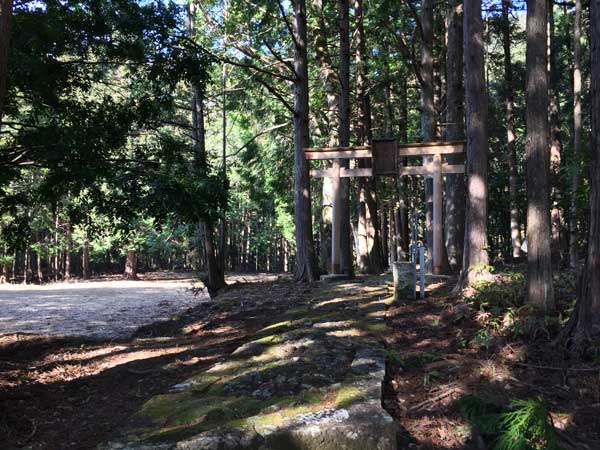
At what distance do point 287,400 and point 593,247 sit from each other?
3.59 meters

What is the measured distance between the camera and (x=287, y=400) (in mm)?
3982

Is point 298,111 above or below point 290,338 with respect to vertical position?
above

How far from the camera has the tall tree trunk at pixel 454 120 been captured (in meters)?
13.3

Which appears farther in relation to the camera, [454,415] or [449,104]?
[449,104]

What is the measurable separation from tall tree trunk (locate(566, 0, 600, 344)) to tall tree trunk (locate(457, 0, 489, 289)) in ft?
8.53

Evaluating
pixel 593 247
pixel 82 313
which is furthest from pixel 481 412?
pixel 82 313

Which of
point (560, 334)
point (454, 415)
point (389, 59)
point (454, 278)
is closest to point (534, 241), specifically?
point (560, 334)

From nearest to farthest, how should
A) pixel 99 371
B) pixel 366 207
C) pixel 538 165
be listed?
pixel 538 165
pixel 99 371
pixel 366 207

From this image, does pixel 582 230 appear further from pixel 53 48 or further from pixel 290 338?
pixel 53 48

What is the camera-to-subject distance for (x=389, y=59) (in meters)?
19.0

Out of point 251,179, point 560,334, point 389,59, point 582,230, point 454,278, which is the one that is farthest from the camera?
point 251,179

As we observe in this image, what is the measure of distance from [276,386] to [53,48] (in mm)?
6945

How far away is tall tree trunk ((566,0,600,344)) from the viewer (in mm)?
5012

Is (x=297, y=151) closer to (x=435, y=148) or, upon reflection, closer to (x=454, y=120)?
(x=435, y=148)
